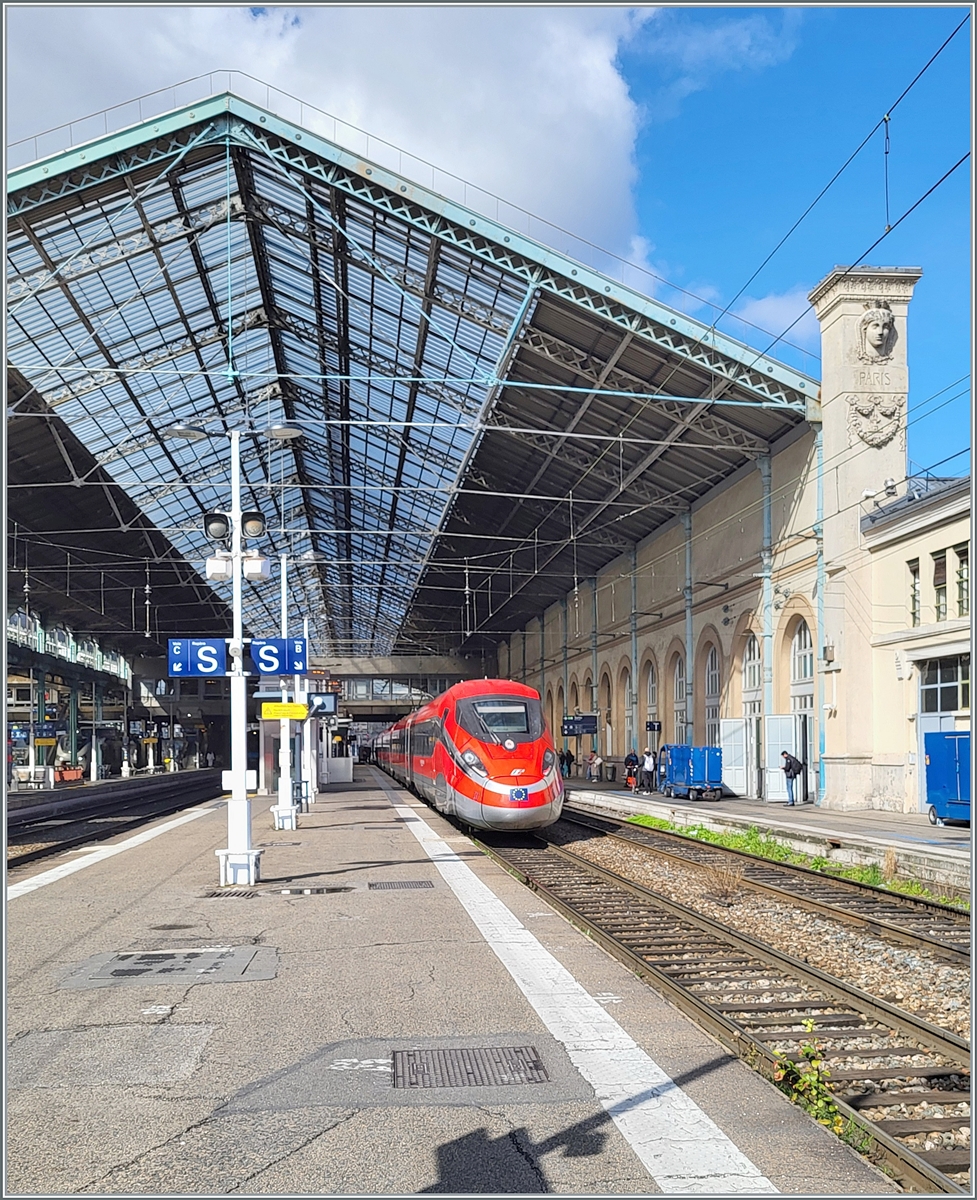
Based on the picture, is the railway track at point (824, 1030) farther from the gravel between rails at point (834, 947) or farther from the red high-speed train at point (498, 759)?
the red high-speed train at point (498, 759)

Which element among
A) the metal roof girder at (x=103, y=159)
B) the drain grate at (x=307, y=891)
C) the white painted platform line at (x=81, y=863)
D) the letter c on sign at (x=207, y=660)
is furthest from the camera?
the metal roof girder at (x=103, y=159)

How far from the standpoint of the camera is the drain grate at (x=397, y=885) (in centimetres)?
1533

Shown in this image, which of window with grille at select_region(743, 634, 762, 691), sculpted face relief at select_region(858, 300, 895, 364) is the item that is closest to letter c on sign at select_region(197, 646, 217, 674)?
sculpted face relief at select_region(858, 300, 895, 364)

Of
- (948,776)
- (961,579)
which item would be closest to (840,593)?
(961,579)

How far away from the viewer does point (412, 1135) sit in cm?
573

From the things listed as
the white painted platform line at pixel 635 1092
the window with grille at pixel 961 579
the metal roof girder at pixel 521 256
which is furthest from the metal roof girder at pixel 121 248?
the white painted platform line at pixel 635 1092

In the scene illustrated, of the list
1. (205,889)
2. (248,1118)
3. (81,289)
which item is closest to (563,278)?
(81,289)

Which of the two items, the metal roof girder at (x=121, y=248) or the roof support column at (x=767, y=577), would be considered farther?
the roof support column at (x=767, y=577)

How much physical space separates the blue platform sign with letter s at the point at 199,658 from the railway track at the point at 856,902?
329 inches

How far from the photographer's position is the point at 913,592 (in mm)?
28078

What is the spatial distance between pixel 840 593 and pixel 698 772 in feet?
31.6

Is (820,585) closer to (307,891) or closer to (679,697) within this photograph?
(679,697)

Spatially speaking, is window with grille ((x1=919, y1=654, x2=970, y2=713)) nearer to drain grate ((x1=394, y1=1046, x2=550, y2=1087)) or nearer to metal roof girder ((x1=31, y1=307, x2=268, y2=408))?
drain grate ((x1=394, y1=1046, x2=550, y2=1087))

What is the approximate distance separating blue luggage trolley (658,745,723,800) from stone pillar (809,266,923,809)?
23.8 feet
